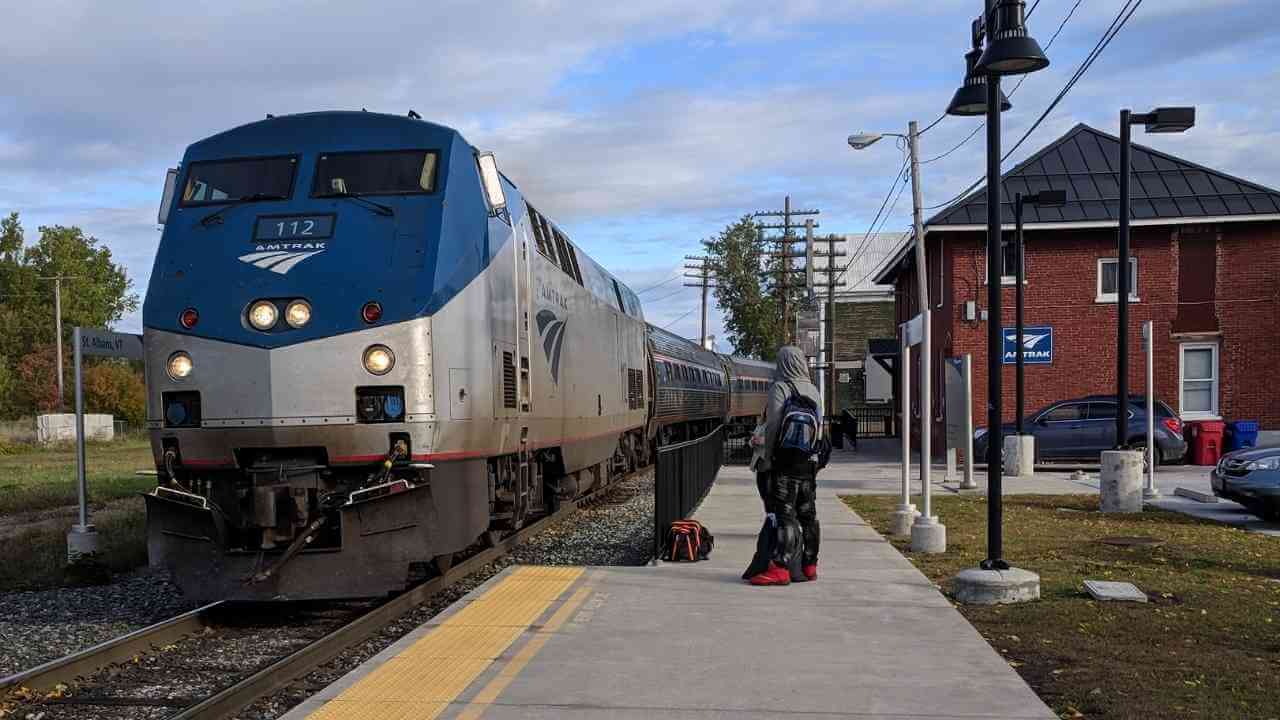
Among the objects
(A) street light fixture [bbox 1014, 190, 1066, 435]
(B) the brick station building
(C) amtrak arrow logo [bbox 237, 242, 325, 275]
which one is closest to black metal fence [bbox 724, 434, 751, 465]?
(B) the brick station building

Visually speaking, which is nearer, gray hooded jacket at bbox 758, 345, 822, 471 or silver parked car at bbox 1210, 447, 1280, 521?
gray hooded jacket at bbox 758, 345, 822, 471

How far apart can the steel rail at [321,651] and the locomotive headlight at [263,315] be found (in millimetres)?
2105

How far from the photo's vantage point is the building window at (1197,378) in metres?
28.2

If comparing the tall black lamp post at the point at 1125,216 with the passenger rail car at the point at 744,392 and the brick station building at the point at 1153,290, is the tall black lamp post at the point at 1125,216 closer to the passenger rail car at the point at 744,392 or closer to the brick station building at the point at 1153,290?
the brick station building at the point at 1153,290

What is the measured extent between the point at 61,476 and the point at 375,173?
22.5 m

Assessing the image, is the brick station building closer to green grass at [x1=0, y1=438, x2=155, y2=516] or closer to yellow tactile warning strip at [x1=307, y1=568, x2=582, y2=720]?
green grass at [x1=0, y1=438, x2=155, y2=516]

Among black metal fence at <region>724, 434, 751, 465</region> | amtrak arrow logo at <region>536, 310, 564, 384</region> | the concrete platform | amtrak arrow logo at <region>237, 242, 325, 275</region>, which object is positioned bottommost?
black metal fence at <region>724, 434, 751, 465</region>

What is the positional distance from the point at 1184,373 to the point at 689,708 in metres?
25.9

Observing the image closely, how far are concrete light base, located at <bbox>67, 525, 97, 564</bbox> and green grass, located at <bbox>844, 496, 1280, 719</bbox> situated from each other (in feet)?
25.8

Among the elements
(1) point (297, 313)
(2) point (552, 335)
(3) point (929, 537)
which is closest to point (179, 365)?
(1) point (297, 313)

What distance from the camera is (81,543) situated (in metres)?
11.6

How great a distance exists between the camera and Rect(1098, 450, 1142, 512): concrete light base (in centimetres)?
1527

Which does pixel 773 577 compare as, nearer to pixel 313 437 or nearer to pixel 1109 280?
pixel 313 437

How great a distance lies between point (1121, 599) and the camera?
880 centimetres
